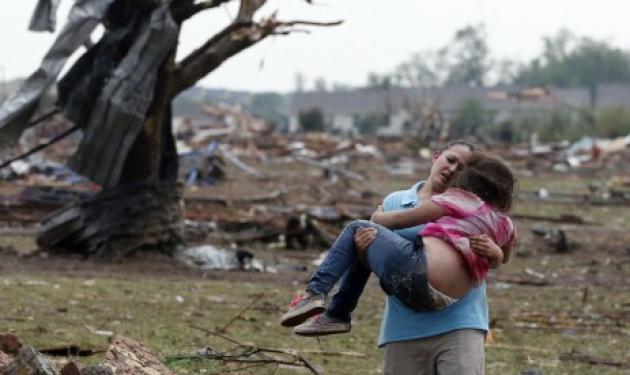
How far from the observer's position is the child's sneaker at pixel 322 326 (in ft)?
18.5

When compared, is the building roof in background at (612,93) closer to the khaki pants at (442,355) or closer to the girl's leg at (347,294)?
the girl's leg at (347,294)

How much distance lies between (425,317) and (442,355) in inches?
6.9

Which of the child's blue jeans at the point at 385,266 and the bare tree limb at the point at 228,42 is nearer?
the child's blue jeans at the point at 385,266

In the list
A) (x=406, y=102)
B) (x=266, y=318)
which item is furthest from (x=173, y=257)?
(x=406, y=102)

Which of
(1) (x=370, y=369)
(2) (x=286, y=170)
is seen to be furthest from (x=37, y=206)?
(2) (x=286, y=170)

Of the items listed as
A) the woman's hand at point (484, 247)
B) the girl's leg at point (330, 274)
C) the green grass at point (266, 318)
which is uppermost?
the woman's hand at point (484, 247)

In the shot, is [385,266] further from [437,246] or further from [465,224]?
[465,224]

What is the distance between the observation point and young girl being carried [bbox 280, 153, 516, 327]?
17.3 feet

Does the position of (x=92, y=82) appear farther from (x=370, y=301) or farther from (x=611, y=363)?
(x=611, y=363)

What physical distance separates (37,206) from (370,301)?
1139 cm

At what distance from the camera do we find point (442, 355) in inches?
212

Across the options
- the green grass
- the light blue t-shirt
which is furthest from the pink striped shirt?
the green grass

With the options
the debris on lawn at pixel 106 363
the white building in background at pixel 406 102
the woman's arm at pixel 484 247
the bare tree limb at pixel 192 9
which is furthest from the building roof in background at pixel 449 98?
the woman's arm at pixel 484 247

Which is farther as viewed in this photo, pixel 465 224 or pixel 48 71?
pixel 48 71
